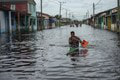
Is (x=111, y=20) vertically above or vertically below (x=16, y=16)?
below

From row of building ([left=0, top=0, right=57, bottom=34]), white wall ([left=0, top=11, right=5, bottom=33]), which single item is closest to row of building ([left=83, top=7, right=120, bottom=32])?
row of building ([left=0, top=0, right=57, bottom=34])

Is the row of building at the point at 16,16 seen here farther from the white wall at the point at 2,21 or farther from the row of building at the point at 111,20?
the row of building at the point at 111,20

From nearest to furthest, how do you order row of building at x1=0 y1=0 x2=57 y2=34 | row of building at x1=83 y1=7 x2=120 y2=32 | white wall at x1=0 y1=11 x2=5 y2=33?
1. white wall at x1=0 y1=11 x2=5 y2=33
2. row of building at x1=0 y1=0 x2=57 y2=34
3. row of building at x1=83 y1=7 x2=120 y2=32

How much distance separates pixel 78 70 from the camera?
938 centimetres

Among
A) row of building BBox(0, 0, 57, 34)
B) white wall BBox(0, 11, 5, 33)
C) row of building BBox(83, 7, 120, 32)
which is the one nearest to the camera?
white wall BBox(0, 11, 5, 33)

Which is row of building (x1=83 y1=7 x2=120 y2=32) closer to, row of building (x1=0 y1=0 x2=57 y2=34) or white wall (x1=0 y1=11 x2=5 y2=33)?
row of building (x1=0 y1=0 x2=57 y2=34)

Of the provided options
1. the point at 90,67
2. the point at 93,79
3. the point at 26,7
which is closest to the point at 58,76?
the point at 93,79

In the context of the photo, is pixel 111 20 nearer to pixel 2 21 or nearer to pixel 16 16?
pixel 16 16

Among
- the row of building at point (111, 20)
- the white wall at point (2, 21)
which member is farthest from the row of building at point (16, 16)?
the row of building at point (111, 20)

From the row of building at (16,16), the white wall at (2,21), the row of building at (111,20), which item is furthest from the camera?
the row of building at (111,20)

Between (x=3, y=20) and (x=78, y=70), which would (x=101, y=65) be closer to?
(x=78, y=70)

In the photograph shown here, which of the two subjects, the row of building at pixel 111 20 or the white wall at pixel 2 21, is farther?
the row of building at pixel 111 20

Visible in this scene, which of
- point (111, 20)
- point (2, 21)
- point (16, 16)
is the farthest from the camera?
point (111, 20)

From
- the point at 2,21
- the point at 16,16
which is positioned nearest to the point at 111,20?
the point at 16,16
